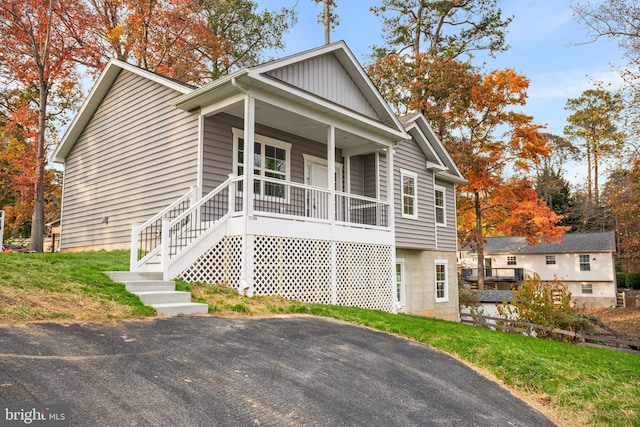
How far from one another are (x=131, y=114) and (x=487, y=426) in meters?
12.2

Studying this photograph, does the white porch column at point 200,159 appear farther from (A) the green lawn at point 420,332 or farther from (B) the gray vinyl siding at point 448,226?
(B) the gray vinyl siding at point 448,226

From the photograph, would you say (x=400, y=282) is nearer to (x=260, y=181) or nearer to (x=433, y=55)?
(x=260, y=181)

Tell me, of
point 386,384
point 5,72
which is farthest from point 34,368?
point 5,72

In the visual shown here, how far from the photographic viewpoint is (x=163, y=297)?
24.5ft

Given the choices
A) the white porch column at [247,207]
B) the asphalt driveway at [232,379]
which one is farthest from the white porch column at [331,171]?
the asphalt driveway at [232,379]

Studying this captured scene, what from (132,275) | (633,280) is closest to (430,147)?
(132,275)

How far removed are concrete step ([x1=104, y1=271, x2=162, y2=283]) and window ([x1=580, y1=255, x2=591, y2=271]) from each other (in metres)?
33.8

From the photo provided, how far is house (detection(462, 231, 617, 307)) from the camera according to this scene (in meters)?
32.9

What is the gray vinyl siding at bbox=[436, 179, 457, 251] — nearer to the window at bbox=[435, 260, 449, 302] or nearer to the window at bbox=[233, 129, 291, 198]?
the window at bbox=[435, 260, 449, 302]

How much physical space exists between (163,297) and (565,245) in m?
35.0

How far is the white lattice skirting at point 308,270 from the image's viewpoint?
9.41 meters

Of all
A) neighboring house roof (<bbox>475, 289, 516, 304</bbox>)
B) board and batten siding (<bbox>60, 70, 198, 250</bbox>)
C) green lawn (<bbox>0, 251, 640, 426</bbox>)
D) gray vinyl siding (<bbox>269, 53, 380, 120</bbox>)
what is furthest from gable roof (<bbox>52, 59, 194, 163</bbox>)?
neighboring house roof (<bbox>475, 289, 516, 304</bbox>)

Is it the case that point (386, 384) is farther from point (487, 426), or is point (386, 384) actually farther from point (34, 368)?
point (34, 368)

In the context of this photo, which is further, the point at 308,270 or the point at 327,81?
the point at 327,81
